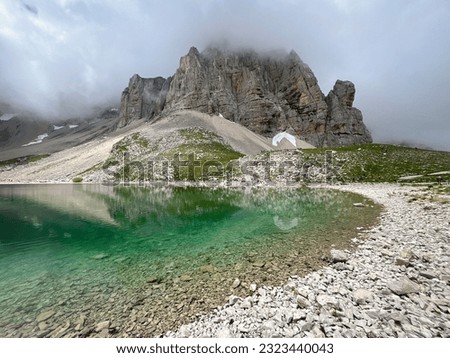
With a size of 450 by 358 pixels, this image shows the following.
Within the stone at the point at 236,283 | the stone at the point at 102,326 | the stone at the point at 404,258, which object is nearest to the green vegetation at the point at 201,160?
the stone at the point at 236,283

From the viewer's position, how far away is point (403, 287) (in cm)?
848

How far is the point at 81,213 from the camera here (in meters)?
31.5

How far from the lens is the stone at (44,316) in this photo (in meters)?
8.85

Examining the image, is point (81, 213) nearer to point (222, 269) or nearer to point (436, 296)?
point (222, 269)

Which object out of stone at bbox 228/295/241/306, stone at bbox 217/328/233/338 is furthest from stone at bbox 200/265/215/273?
stone at bbox 217/328/233/338

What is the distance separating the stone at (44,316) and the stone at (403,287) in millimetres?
14090

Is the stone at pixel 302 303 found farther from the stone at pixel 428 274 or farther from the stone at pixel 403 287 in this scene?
the stone at pixel 428 274

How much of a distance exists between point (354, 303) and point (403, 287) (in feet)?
7.33

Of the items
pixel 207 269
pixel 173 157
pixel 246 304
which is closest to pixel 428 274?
pixel 246 304

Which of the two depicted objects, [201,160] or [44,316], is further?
[201,160]

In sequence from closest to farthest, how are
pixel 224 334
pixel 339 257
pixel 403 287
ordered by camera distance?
pixel 224 334 → pixel 403 287 → pixel 339 257

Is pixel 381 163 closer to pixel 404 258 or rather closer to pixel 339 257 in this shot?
pixel 404 258
